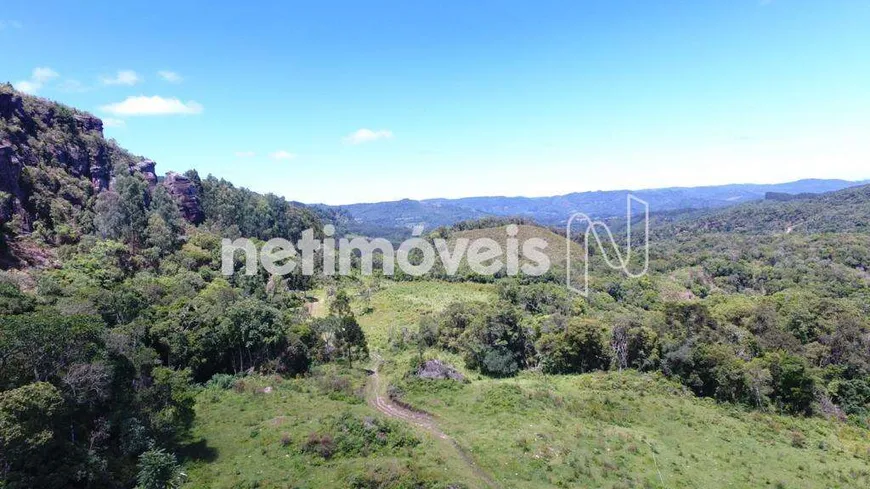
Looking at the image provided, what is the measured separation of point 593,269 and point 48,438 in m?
126

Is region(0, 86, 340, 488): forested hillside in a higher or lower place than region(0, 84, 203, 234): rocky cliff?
lower

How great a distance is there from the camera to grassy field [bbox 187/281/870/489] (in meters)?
27.0

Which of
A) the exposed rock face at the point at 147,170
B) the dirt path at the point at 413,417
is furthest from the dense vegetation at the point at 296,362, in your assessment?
the exposed rock face at the point at 147,170

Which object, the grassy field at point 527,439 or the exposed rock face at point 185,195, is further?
the exposed rock face at point 185,195

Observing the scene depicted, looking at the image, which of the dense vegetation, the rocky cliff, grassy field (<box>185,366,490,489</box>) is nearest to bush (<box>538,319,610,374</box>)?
the dense vegetation

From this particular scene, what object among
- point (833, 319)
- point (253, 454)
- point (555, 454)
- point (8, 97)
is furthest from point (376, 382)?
point (8, 97)

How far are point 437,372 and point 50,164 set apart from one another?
78227 millimetres

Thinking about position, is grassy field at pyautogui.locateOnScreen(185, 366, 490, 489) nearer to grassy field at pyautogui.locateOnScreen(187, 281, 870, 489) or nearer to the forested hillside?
grassy field at pyautogui.locateOnScreen(187, 281, 870, 489)

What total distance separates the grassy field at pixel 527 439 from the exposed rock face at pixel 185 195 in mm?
76750

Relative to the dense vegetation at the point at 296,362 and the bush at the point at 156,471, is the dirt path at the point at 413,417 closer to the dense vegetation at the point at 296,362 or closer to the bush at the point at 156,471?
the dense vegetation at the point at 296,362

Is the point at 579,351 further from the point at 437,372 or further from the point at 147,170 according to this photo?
the point at 147,170

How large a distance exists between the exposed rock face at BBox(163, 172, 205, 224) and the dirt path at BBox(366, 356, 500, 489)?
77710 millimetres

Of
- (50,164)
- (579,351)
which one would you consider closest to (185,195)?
(50,164)

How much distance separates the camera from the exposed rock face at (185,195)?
10412 centimetres
